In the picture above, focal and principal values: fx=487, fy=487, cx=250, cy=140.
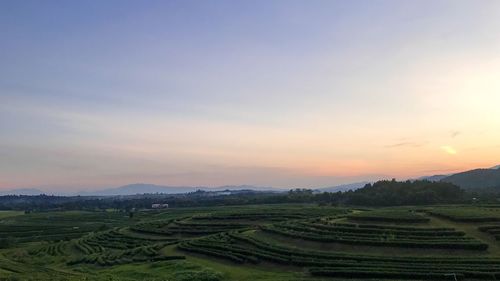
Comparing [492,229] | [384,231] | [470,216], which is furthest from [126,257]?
[492,229]

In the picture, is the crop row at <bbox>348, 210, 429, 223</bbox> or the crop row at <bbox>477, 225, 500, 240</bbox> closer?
the crop row at <bbox>477, 225, 500, 240</bbox>

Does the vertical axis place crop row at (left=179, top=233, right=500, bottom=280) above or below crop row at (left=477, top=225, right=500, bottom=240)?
below

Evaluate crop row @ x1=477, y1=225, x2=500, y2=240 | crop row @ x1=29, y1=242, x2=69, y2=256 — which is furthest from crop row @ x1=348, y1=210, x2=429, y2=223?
crop row @ x1=29, y1=242, x2=69, y2=256

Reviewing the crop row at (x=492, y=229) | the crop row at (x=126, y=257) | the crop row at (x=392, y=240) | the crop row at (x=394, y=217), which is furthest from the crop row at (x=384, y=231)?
the crop row at (x=126, y=257)

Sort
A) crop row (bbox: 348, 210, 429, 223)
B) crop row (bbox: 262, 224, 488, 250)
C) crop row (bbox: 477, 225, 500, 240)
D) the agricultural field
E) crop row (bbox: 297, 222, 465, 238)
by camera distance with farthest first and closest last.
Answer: crop row (bbox: 348, 210, 429, 223), crop row (bbox: 297, 222, 465, 238), crop row (bbox: 477, 225, 500, 240), crop row (bbox: 262, 224, 488, 250), the agricultural field

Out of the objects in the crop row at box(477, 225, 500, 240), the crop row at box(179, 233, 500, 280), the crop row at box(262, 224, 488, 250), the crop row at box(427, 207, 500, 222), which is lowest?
the crop row at box(179, 233, 500, 280)

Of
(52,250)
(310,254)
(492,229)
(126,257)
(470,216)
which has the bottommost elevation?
(52,250)

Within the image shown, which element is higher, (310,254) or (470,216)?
(470,216)

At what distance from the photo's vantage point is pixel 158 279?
166 feet

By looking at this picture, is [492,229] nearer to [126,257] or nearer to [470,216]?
[470,216]

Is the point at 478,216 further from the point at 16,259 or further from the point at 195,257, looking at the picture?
the point at 16,259

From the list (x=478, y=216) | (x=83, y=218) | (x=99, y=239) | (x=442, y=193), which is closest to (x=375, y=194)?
(x=442, y=193)

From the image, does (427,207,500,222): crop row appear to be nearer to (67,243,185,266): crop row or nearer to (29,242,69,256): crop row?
(67,243,185,266): crop row

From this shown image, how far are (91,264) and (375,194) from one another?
76.5m
